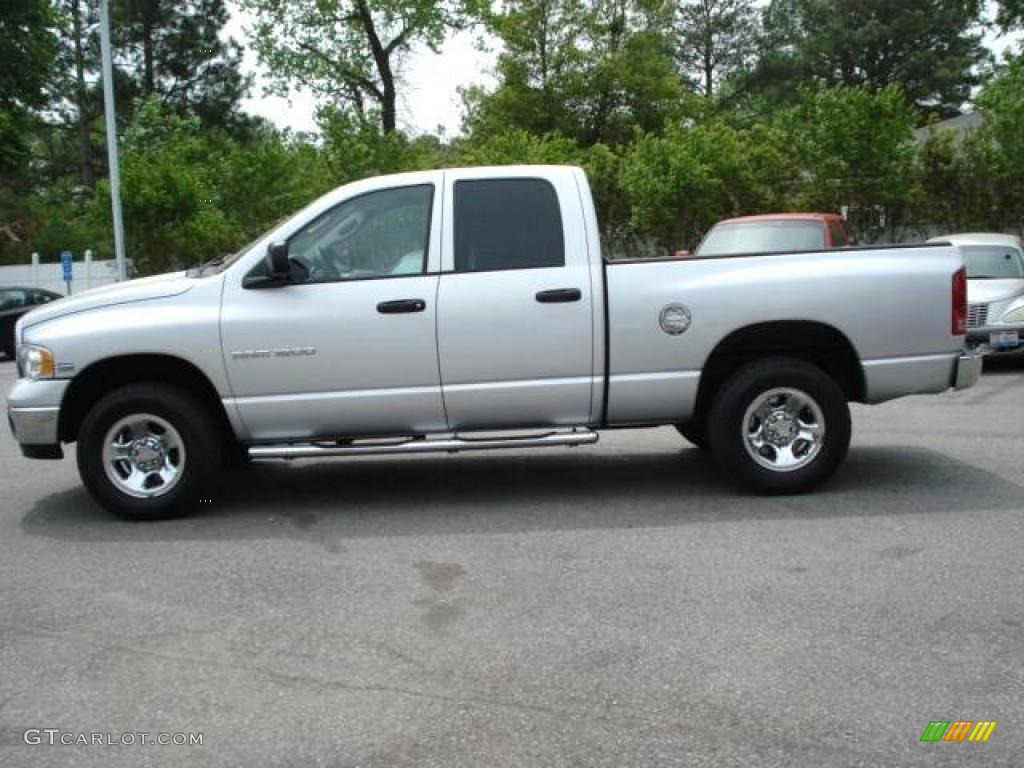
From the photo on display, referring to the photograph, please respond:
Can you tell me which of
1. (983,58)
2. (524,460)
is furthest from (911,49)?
(524,460)

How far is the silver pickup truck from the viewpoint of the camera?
640 centimetres

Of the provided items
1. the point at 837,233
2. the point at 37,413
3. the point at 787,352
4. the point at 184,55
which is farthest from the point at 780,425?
the point at 184,55

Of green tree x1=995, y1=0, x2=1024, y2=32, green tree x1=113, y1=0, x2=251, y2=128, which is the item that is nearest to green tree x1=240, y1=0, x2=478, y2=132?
green tree x1=113, y1=0, x2=251, y2=128

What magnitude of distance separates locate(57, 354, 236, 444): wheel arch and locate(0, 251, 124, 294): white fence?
→ 27.5 m

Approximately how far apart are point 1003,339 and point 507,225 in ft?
26.7

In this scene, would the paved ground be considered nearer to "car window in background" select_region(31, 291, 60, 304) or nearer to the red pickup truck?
the red pickup truck

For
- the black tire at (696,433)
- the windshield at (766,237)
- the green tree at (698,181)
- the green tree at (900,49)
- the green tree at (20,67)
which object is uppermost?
the green tree at (900,49)

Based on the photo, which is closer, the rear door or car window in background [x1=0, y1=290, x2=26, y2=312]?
the rear door

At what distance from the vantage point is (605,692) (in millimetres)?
3889

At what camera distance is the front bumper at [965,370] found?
22.1ft

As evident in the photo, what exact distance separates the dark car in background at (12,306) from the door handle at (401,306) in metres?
18.4

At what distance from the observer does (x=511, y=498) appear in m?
6.94

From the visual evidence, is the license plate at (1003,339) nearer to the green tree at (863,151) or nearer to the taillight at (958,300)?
the taillight at (958,300)

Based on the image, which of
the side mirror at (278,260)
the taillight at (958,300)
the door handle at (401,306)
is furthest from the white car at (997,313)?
the side mirror at (278,260)
